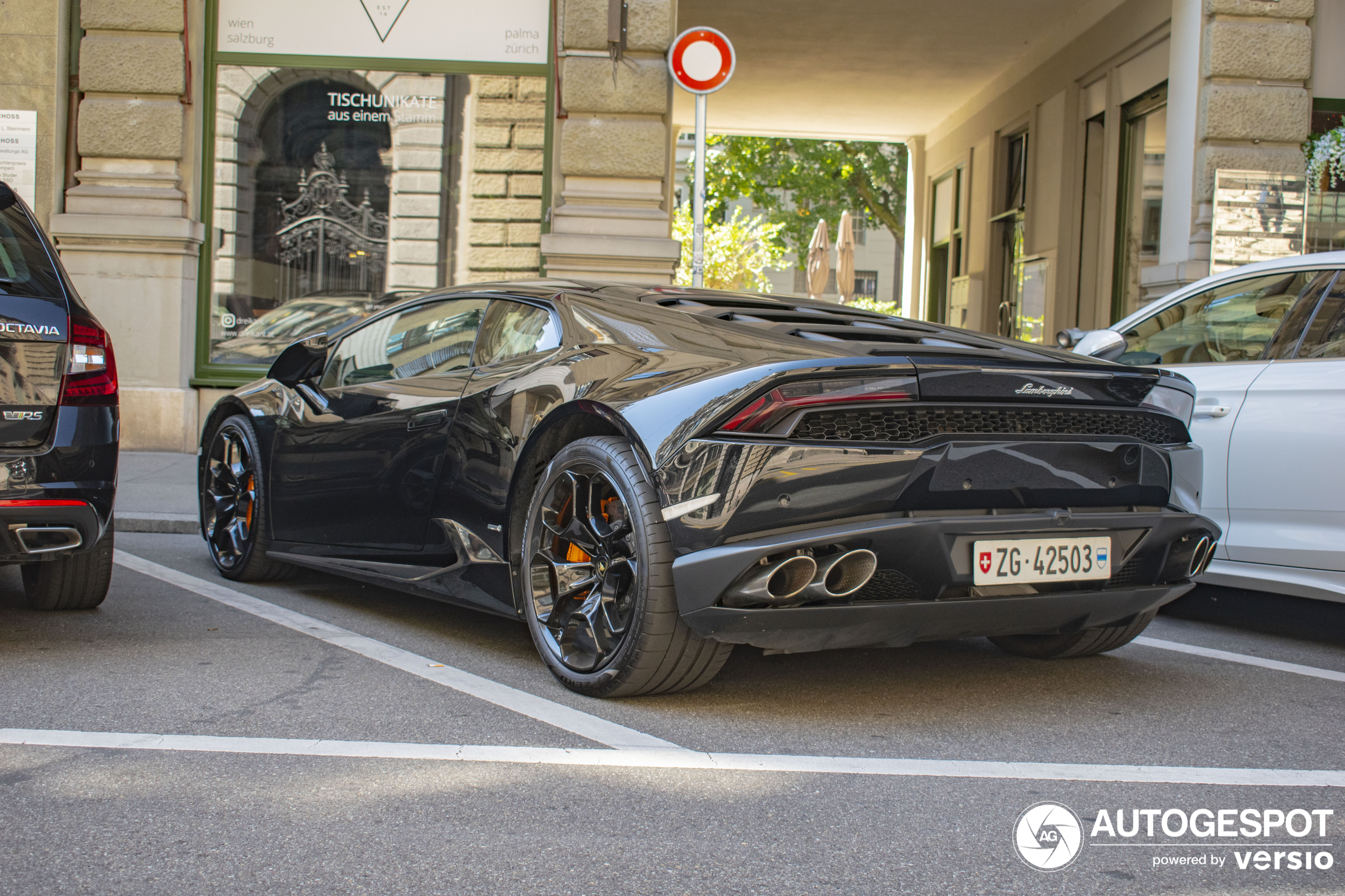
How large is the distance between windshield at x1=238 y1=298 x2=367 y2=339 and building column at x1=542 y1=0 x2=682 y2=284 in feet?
6.08

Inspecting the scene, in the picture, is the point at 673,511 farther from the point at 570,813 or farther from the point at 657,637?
the point at 570,813

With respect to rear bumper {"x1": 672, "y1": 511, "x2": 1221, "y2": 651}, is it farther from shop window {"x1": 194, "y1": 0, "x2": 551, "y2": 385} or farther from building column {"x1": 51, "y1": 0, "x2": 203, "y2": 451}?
building column {"x1": 51, "y1": 0, "x2": 203, "y2": 451}

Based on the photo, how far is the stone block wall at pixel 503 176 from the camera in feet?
35.6

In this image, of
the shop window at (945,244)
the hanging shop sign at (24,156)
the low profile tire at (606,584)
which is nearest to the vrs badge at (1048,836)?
the low profile tire at (606,584)

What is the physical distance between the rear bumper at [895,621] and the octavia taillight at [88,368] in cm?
220

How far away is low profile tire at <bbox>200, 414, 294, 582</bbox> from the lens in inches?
211

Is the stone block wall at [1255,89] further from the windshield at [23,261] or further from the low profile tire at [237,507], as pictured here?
the windshield at [23,261]

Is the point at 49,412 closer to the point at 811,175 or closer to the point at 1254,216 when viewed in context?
the point at 1254,216

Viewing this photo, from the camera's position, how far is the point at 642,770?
3014mm

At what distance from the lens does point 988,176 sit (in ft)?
59.5

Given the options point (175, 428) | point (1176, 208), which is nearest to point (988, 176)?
point (1176, 208)

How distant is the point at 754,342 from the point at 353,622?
214 centimetres

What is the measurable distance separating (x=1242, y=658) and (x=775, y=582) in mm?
2279

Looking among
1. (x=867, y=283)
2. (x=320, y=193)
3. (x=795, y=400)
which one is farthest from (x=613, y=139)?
(x=867, y=283)
